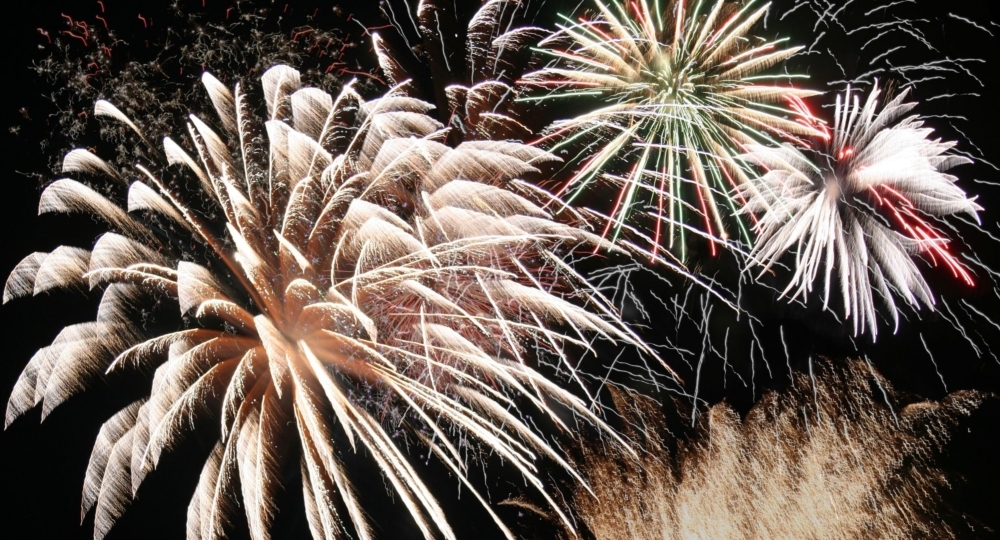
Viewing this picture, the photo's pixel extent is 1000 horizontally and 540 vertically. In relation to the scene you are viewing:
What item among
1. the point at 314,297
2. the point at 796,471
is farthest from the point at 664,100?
the point at 796,471

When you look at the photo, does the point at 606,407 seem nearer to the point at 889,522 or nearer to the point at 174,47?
the point at 889,522

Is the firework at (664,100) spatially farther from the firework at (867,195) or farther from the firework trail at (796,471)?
the firework trail at (796,471)

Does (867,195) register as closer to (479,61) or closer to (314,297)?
(479,61)

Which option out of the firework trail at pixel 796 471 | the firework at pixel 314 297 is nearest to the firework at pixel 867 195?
the firework trail at pixel 796 471

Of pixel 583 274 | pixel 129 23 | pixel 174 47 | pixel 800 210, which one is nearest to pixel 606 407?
pixel 583 274

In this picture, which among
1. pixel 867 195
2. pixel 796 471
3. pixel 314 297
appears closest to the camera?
pixel 867 195

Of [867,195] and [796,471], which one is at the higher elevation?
[867,195]

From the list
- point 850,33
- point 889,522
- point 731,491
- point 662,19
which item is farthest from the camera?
point 731,491
